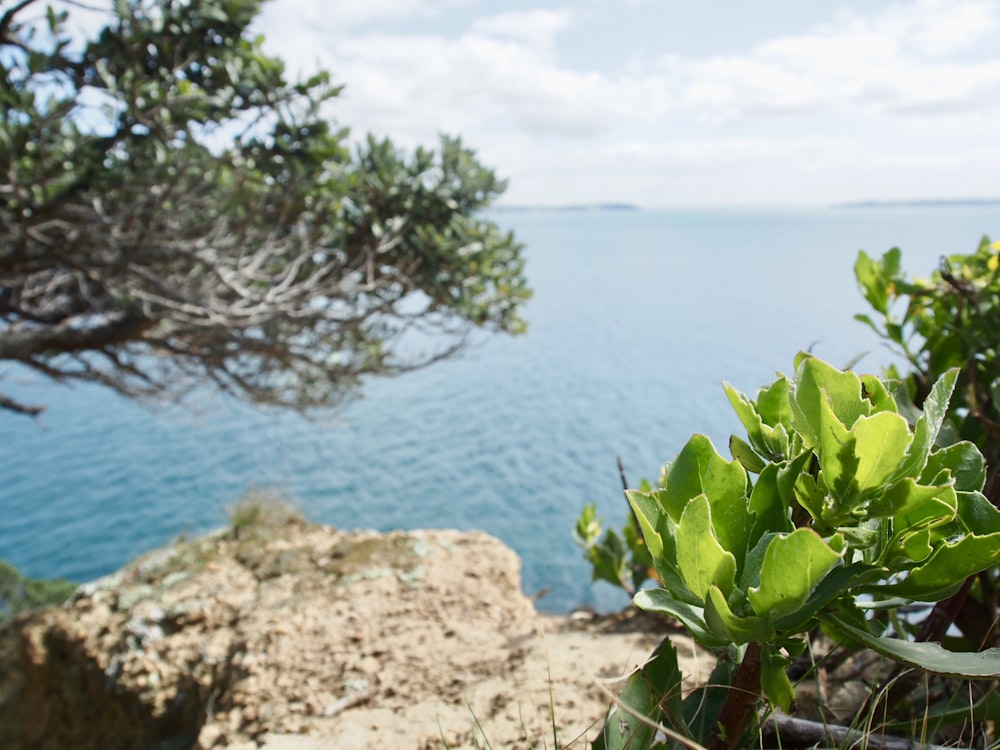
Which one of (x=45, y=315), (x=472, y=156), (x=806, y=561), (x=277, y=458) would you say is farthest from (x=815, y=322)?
(x=806, y=561)

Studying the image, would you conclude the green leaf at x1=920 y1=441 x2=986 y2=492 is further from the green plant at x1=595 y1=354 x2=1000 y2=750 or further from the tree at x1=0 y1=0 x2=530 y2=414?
the tree at x1=0 y1=0 x2=530 y2=414

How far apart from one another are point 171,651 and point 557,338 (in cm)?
1876

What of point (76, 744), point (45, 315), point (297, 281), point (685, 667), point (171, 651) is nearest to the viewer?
point (685, 667)

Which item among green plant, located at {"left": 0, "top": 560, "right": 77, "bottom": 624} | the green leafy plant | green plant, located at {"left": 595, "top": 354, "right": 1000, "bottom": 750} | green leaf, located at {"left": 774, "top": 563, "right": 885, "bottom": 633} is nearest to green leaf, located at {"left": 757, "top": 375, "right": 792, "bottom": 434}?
green plant, located at {"left": 595, "top": 354, "right": 1000, "bottom": 750}

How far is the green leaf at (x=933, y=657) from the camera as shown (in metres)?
0.72

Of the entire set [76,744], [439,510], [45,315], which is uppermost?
[45,315]

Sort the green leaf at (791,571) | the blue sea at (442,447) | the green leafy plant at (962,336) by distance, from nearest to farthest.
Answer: the green leaf at (791,571) → the green leafy plant at (962,336) → the blue sea at (442,447)

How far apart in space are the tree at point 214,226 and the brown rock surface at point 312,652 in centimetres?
152

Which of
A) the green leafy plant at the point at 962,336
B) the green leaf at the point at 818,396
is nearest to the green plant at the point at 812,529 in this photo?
the green leaf at the point at 818,396

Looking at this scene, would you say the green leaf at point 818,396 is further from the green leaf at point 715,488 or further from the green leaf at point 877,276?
the green leaf at point 877,276

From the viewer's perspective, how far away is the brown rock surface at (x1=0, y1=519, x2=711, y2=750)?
7.02 feet

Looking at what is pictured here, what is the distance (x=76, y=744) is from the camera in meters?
3.87

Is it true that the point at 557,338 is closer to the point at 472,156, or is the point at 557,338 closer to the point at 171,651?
the point at 472,156

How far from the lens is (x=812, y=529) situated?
745 mm
